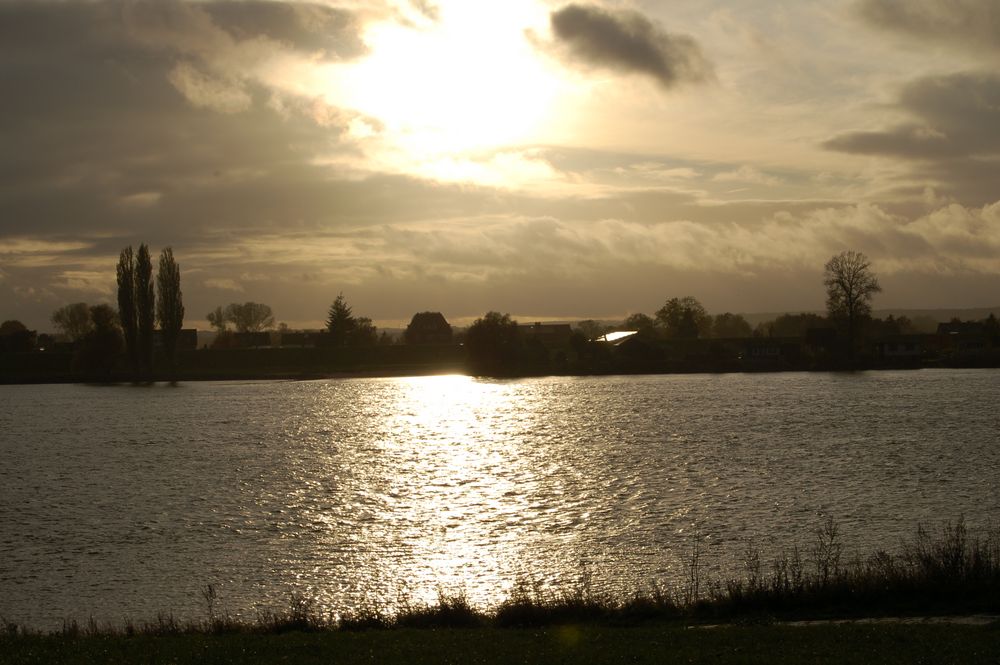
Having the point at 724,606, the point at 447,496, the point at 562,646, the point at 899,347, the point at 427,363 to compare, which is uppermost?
the point at 899,347

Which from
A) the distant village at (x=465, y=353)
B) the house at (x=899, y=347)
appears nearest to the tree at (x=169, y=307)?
the distant village at (x=465, y=353)

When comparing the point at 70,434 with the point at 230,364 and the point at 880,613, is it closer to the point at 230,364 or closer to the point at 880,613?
the point at 880,613

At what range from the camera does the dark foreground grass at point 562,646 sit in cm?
1755

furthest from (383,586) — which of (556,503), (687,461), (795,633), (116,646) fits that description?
(687,461)

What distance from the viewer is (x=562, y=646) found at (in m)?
19.2

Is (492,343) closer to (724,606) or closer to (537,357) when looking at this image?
(537,357)

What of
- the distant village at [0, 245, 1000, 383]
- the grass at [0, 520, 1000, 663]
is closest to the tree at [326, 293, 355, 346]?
the distant village at [0, 245, 1000, 383]

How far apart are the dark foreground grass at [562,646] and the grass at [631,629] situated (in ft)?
0.13

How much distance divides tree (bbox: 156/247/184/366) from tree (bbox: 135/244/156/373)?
3.78 meters

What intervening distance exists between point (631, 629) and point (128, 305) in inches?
5614

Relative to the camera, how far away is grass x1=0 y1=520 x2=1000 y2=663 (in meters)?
18.2

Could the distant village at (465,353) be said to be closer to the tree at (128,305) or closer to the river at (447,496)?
the tree at (128,305)

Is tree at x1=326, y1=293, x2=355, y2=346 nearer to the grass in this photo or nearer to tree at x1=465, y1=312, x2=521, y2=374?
tree at x1=465, y1=312, x2=521, y2=374

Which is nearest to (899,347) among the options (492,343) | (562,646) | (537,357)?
(537,357)
